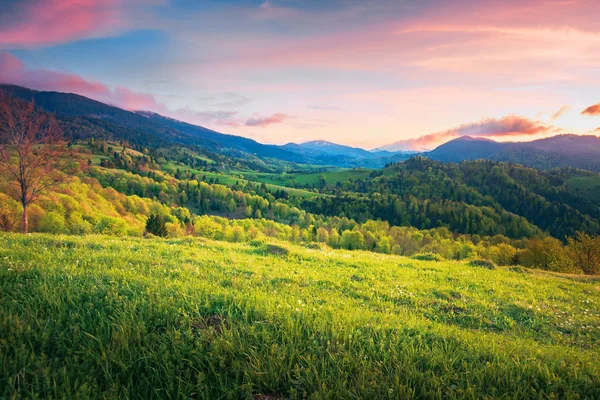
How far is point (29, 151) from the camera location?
105ft

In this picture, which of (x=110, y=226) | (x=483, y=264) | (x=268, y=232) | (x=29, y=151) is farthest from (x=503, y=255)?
(x=110, y=226)

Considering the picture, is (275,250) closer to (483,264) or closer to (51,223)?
(483,264)

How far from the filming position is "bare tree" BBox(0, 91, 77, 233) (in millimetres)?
30797

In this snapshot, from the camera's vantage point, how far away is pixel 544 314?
10258 mm

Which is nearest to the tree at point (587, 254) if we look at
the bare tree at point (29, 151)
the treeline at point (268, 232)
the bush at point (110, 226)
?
the treeline at point (268, 232)

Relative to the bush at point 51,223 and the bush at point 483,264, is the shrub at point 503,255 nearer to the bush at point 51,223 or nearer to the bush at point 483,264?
the bush at point 483,264

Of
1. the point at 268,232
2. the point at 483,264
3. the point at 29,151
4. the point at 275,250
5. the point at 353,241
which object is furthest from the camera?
the point at 268,232

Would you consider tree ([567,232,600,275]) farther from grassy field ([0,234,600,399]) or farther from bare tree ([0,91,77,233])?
bare tree ([0,91,77,233])

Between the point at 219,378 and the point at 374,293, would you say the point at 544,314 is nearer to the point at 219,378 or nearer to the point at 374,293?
the point at 374,293

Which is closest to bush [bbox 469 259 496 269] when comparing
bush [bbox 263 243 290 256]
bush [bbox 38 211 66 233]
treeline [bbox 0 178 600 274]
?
treeline [bbox 0 178 600 274]

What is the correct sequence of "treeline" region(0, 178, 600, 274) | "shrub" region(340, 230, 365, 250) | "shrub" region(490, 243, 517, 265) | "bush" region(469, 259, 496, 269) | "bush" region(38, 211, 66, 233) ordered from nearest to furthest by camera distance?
"bush" region(469, 259, 496, 269)
"treeline" region(0, 178, 600, 274)
"bush" region(38, 211, 66, 233)
"shrub" region(490, 243, 517, 265)
"shrub" region(340, 230, 365, 250)

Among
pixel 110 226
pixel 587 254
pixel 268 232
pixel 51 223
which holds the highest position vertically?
pixel 51 223

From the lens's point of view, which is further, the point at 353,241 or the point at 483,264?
the point at 353,241

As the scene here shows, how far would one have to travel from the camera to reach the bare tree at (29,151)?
30797 millimetres
